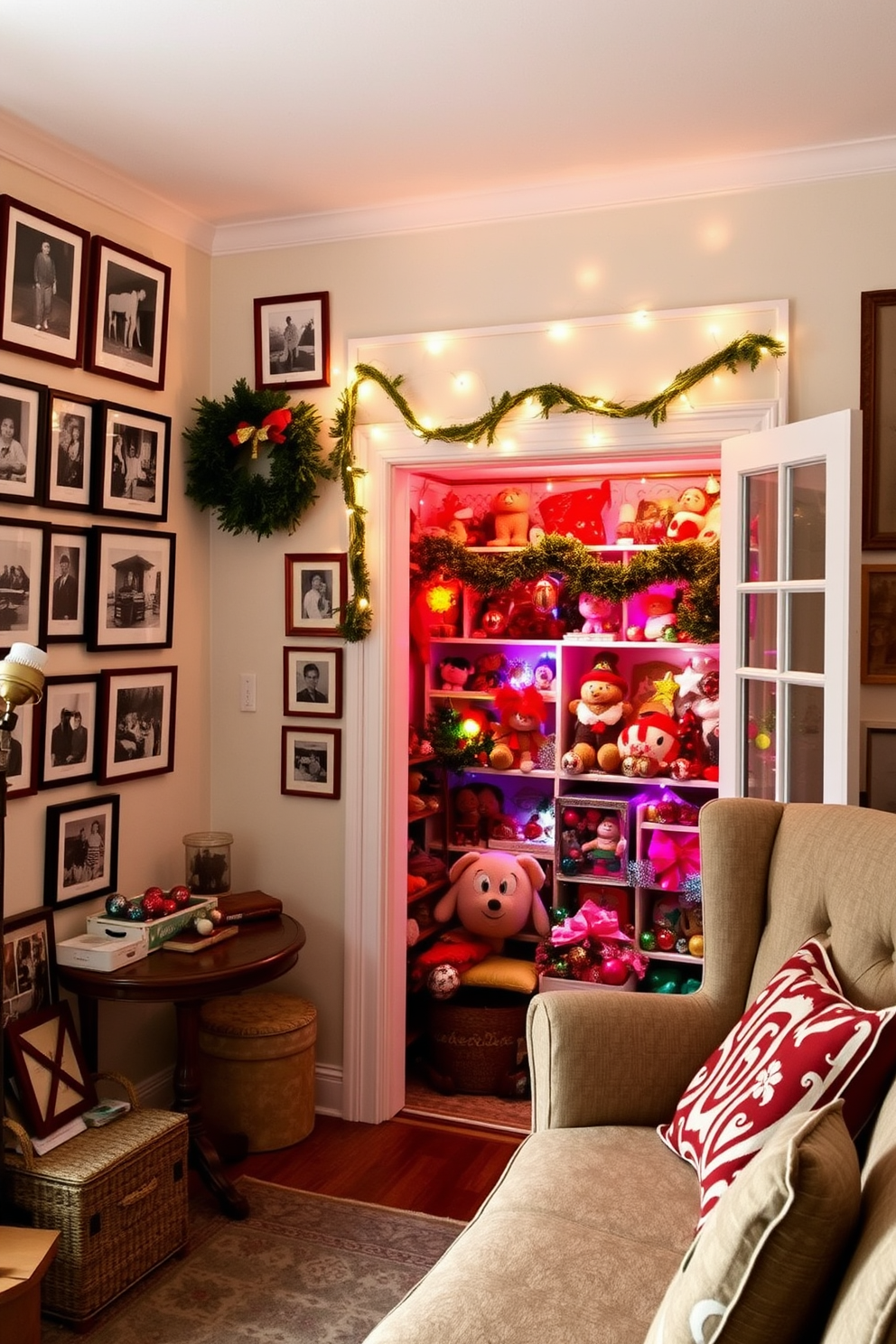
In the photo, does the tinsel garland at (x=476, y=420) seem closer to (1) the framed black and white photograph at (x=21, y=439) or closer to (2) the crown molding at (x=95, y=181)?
(2) the crown molding at (x=95, y=181)

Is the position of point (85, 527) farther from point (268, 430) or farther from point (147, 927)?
point (147, 927)

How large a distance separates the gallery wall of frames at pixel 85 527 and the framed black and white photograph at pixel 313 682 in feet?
1.19

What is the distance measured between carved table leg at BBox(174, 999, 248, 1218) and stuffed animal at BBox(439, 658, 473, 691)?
194cm

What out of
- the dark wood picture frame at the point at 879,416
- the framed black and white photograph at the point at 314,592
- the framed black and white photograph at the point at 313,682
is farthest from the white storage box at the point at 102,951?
the dark wood picture frame at the point at 879,416

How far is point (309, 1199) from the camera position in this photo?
3.03 meters

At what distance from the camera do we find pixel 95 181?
3125 mm

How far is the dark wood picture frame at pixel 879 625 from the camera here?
292 centimetres

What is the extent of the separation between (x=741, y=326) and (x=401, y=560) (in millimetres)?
1213

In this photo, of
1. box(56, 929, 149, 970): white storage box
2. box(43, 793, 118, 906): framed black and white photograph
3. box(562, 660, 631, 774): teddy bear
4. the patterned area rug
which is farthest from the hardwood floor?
box(562, 660, 631, 774): teddy bear

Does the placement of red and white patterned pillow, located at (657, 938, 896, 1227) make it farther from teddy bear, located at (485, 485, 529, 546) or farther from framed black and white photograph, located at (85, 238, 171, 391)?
teddy bear, located at (485, 485, 529, 546)

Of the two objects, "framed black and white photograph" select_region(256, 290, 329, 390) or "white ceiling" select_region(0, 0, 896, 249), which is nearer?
"white ceiling" select_region(0, 0, 896, 249)

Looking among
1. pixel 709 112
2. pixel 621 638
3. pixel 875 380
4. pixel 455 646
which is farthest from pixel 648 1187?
pixel 455 646

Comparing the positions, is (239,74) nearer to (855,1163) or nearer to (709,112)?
(709,112)

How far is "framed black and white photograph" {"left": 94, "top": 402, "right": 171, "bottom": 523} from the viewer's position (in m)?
3.19
